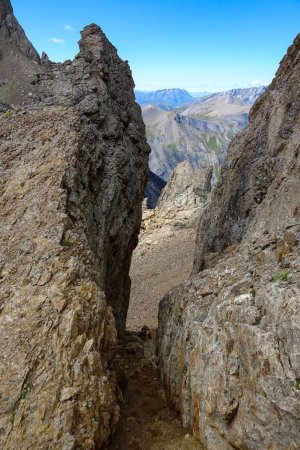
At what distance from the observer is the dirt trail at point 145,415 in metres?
13.6

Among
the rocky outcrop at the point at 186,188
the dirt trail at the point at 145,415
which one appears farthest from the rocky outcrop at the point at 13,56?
the dirt trail at the point at 145,415

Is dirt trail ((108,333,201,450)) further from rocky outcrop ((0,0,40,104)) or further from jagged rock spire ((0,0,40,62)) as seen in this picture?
jagged rock spire ((0,0,40,62))

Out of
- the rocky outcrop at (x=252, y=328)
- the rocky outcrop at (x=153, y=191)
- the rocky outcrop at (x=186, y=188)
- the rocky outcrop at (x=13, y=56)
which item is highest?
the rocky outcrop at (x=13, y=56)

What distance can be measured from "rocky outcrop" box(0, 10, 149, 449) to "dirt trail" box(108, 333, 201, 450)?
1.89 metres

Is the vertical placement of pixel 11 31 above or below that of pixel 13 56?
above

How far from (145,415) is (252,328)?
7.65 m

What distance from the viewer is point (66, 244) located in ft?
46.6

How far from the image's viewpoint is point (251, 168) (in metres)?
26.2

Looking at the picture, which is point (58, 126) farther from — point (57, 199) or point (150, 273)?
point (150, 273)

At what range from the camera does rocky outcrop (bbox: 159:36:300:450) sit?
10.0 meters

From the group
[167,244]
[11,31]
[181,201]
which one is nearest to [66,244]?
[167,244]

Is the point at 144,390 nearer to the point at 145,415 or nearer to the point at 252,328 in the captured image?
the point at 145,415

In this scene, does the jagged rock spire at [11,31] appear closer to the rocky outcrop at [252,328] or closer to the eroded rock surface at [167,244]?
the eroded rock surface at [167,244]

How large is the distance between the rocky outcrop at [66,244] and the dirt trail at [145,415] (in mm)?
1887
